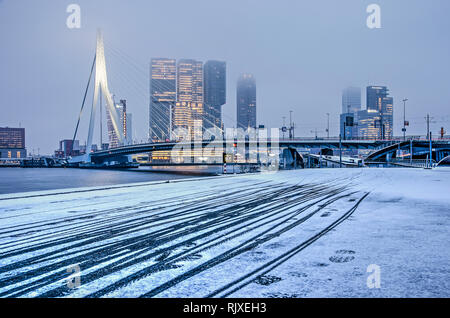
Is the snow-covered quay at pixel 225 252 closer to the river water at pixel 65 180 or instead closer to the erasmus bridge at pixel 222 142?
the river water at pixel 65 180

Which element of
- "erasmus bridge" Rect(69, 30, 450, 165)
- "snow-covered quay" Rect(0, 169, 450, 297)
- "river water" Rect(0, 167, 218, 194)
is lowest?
"river water" Rect(0, 167, 218, 194)

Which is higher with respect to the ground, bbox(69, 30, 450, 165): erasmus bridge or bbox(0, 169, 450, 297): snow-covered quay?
bbox(69, 30, 450, 165): erasmus bridge

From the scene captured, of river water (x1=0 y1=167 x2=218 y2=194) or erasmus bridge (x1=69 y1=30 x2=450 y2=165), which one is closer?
river water (x1=0 y1=167 x2=218 y2=194)

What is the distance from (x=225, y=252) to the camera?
18.5 feet

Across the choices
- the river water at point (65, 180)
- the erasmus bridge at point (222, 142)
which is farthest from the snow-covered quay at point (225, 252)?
the erasmus bridge at point (222, 142)

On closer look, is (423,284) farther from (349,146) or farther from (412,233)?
(349,146)

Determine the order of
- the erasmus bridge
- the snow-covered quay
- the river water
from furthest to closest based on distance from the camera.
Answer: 1. the erasmus bridge
2. the river water
3. the snow-covered quay

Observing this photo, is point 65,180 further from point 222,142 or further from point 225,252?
point 225,252

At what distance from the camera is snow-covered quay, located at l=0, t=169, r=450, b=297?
13.5 feet

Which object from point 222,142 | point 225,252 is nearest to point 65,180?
point 222,142

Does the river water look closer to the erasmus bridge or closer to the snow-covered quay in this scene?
the erasmus bridge

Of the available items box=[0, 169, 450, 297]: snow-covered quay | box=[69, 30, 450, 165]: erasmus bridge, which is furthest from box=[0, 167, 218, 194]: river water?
box=[0, 169, 450, 297]: snow-covered quay

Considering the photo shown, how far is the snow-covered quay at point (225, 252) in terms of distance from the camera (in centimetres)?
412

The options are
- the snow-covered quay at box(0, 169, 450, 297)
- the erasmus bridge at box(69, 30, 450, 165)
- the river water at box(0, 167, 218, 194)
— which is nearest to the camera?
the snow-covered quay at box(0, 169, 450, 297)
